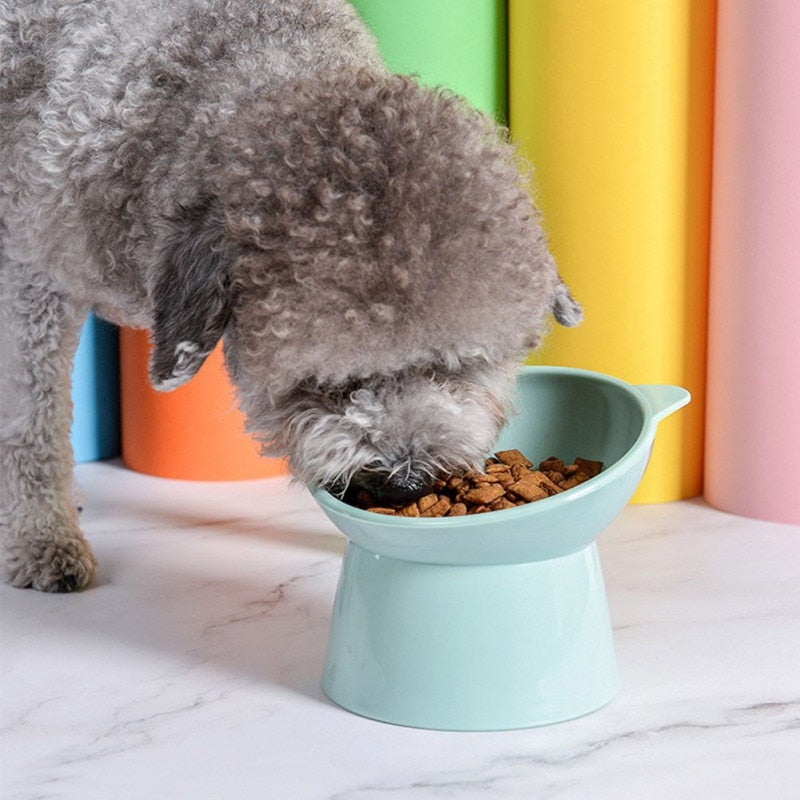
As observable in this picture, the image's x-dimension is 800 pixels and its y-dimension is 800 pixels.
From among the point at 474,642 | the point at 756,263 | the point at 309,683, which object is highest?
the point at 756,263

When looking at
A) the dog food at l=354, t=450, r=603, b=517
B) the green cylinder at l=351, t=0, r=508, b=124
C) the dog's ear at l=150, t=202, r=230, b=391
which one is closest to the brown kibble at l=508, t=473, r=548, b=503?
the dog food at l=354, t=450, r=603, b=517

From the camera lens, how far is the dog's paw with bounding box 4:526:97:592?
6.63 ft

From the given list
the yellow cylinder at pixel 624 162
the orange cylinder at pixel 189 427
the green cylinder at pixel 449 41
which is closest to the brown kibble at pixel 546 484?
the yellow cylinder at pixel 624 162

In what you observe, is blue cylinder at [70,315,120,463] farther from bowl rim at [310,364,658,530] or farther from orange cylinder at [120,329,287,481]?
bowl rim at [310,364,658,530]

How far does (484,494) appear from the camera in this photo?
1.57m

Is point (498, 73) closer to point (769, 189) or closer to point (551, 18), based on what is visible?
point (551, 18)

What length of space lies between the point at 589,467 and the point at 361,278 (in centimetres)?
A: 45

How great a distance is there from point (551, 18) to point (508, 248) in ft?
2.72

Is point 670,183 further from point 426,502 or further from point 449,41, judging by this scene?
point 426,502

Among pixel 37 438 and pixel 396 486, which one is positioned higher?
pixel 396 486

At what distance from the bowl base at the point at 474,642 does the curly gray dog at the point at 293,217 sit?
0.12m

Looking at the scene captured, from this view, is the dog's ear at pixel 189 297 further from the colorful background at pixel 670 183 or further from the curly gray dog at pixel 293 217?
the colorful background at pixel 670 183

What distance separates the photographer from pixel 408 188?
1459 millimetres

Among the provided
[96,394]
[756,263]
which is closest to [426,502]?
[756,263]
